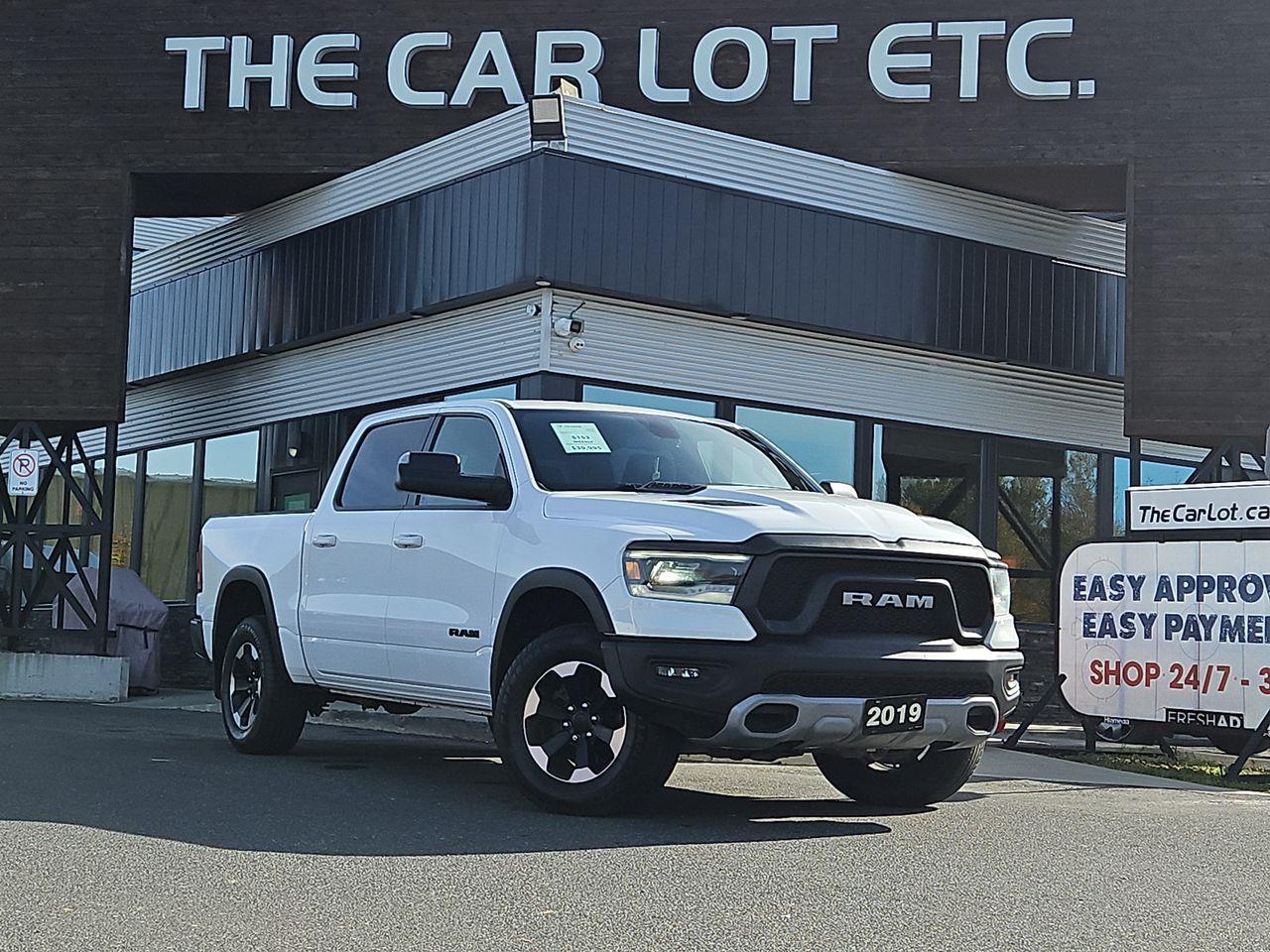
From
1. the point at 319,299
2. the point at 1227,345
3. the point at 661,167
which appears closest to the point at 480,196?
the point at 661,167

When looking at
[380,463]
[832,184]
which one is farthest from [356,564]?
[832,184]

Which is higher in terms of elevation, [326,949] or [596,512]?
[596,512]

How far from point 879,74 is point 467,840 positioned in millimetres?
13698

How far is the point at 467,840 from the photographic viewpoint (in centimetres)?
723

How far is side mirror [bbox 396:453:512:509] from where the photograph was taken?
8.61m

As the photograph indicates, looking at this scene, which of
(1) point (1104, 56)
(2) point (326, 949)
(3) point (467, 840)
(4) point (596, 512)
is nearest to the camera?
(2) point (326, 949)

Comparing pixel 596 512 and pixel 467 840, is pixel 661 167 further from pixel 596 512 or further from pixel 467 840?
pixel 467 840

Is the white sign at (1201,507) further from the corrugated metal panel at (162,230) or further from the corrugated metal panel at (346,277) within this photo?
the corrugated metal panel at (162,230)

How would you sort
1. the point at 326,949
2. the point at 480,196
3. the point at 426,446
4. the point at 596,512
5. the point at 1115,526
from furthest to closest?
the point at 1115,526, the point at 480,196, the point at 426,446, the point at 596,512, the point at 326,949

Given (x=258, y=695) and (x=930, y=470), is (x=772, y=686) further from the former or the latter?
(x=930, y=470)

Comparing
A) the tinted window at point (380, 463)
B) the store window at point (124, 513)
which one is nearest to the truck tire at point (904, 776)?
the tinted window at point (380, 463)

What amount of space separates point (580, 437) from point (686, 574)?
1.59 metres

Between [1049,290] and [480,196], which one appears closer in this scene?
[480,196]

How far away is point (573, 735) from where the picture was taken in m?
7.98
